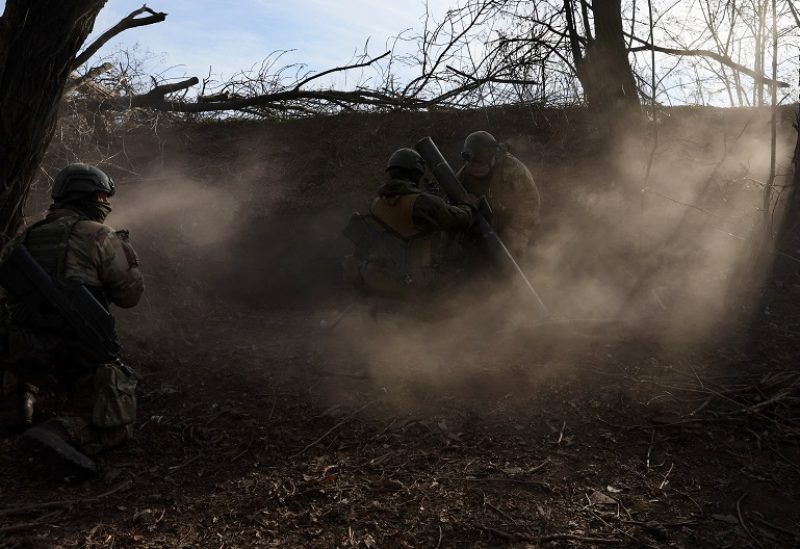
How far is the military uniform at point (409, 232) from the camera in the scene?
5.49 metres

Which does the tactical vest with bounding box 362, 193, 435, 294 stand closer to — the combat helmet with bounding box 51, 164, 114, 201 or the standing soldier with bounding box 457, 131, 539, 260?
the standing soldier with bounding box 457, 131, 539, 260

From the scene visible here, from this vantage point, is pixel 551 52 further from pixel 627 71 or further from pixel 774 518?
pixel 774 518

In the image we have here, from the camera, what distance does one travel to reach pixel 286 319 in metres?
6.59

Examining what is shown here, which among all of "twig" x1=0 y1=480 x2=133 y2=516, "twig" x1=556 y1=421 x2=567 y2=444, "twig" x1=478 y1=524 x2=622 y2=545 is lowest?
"twig" x1=0 y1=480 x2=133 y2=516

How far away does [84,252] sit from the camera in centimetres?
420

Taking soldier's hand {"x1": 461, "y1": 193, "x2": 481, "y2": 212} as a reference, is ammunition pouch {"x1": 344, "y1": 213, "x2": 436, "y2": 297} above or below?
below

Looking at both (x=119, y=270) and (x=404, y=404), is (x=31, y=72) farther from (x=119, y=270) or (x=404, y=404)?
(x=404, y=404)

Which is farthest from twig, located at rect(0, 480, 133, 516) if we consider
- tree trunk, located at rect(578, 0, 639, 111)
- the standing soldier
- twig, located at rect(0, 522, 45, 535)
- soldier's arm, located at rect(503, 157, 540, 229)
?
tree trunk, located at rect(578, 0, 639, 111)

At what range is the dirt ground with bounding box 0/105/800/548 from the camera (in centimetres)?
318

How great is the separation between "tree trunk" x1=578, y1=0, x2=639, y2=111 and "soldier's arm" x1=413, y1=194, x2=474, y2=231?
131 inches

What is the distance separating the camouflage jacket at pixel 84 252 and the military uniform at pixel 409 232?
2117 mm

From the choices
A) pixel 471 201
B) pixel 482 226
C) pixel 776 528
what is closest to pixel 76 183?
pixel 471 201

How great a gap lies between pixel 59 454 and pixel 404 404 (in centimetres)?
217

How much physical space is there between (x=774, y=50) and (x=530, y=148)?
126 inches
